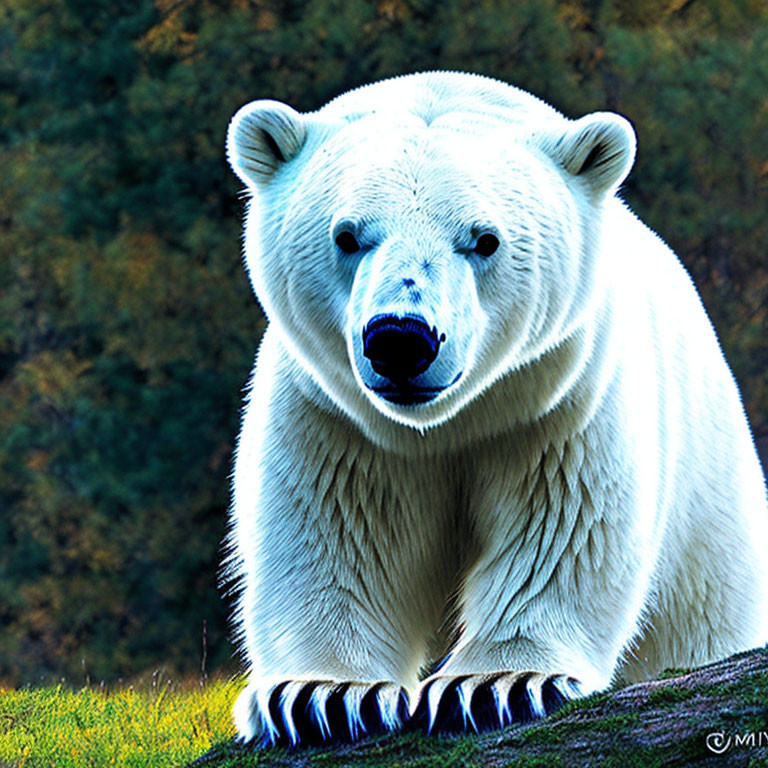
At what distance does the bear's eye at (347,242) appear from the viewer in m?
3.06

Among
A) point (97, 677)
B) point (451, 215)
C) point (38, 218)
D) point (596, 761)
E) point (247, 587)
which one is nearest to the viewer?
point (596, 761)

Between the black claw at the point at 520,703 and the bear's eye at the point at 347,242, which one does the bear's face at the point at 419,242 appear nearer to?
the bear's eye at the point at 347,242

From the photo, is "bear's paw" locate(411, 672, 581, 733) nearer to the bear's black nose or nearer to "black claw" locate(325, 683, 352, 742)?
"black claw" locate(325, 683, 352, 742)

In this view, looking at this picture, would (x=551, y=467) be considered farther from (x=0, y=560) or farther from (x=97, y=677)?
(x=0, y=560)

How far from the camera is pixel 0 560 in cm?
1224

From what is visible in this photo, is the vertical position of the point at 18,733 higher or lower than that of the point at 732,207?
lower

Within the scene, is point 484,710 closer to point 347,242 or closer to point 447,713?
point 447,713

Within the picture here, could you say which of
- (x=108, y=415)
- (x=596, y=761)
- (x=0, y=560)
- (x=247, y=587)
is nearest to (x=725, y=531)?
(x=247, y=587)

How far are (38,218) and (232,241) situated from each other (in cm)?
206

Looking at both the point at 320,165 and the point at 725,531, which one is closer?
the point at 320,165

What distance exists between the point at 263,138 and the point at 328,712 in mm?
1311

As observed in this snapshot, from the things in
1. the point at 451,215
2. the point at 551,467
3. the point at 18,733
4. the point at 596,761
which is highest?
the point at 451,215

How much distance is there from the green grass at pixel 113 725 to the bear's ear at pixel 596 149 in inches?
64.9

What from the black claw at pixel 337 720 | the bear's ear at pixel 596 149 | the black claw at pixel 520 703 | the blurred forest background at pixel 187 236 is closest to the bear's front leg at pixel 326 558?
the black claw at pixel 337 720
